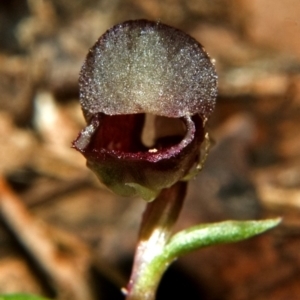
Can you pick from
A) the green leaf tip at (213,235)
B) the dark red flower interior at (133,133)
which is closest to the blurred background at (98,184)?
the dark red flower interior at (133,133)

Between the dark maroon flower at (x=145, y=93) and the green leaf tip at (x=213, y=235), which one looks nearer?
the dark maroon flower at (x=145, y=93)

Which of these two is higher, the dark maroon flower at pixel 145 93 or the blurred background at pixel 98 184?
the blurred background at pixel 98 184

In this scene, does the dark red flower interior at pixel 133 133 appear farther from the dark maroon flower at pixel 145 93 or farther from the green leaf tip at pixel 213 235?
the green leaf tip at pixel 213 235

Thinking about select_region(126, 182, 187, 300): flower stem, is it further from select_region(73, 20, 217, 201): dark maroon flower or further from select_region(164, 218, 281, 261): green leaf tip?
select_region(73, 20, 217, 201): dark maroon flower

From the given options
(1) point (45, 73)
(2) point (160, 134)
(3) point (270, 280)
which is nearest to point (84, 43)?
(1) point (45, 73)

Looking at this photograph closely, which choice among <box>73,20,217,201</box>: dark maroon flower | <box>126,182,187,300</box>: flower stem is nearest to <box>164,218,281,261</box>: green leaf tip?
<box>126,182,187,300</box>: flower stem

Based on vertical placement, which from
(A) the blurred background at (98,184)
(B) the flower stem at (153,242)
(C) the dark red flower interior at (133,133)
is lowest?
(B) the flower stem at (153,242)

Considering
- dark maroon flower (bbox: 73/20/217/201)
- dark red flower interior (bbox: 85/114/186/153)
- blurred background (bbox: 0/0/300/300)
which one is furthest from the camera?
blurred background (bbox: 0/0/300/300)

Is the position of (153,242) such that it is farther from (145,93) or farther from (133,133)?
(145,93)
